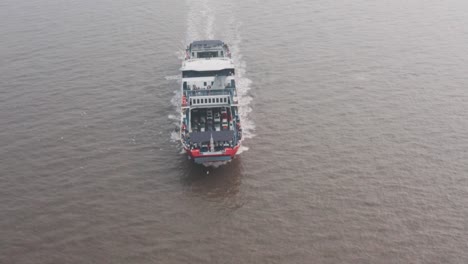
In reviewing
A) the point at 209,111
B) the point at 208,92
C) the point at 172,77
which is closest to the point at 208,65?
the point at 208,92

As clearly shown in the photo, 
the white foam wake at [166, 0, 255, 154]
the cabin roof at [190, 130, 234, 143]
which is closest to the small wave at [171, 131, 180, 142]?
the white foam wake at [166, 0, 255, 154]

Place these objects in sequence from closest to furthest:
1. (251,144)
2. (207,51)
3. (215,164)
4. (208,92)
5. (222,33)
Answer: (215,164) < (251,144) < (208,92) < (207,51) < (222,33)

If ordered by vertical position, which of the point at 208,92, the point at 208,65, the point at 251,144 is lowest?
the point at 251,144

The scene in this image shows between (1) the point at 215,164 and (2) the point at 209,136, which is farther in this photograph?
(1) the point at 215,164

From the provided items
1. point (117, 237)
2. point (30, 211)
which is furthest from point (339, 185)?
point (30, 211)

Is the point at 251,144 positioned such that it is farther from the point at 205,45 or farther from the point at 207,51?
the point at 205,45
